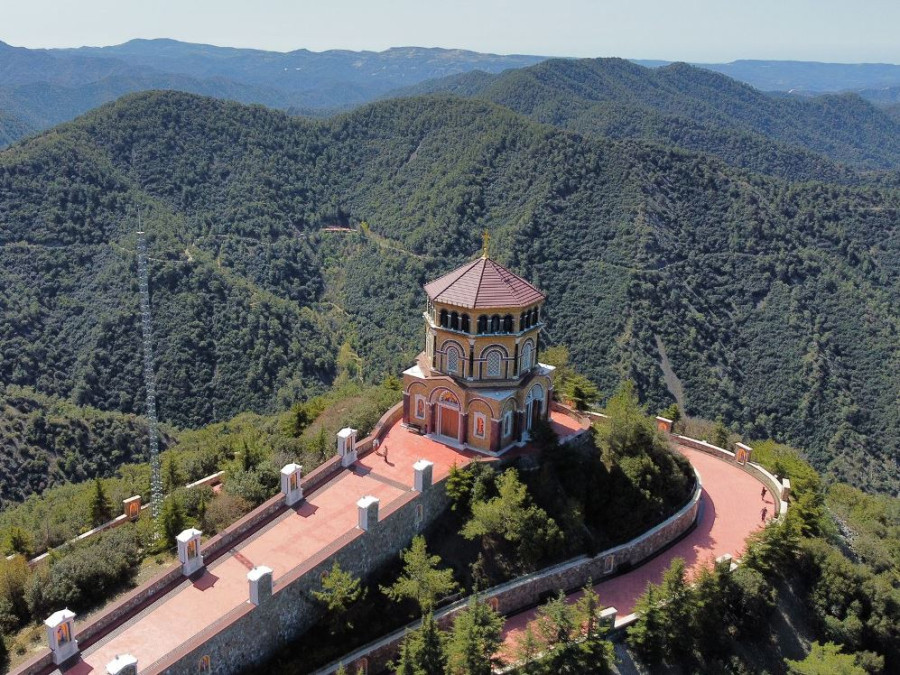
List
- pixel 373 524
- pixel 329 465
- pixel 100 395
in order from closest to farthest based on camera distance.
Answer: pixel 373 524 < pixel 329 465 < pixel 100 395

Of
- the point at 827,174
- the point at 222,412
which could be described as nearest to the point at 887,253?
the point at 827,174

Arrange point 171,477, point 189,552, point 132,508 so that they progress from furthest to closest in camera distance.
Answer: point 171,477 < point 132,508 < point 189,552

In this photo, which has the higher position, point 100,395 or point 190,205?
point 190,205

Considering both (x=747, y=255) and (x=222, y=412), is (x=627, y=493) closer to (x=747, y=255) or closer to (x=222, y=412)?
(x=222, y=412)

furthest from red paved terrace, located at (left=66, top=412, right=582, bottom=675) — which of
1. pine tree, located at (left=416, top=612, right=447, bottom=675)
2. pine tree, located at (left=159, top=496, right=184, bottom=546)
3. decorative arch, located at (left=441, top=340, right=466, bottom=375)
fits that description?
pine tree, located at (left=416, top=612, right=447, bottom=675)

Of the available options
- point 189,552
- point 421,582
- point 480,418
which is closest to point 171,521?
point 189,552

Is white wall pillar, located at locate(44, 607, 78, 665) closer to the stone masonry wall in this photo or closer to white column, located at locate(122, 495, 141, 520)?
the stone masonry wall

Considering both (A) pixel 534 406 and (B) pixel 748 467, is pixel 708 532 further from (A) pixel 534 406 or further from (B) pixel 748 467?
(A) pixel 534 406

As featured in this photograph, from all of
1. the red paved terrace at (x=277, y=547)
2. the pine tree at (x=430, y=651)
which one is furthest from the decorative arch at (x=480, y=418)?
the pine tree at (x=430, y=651)
